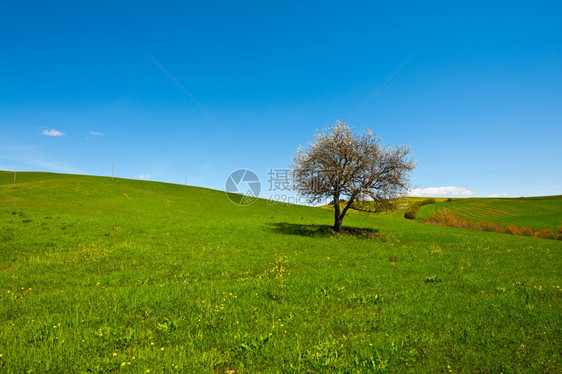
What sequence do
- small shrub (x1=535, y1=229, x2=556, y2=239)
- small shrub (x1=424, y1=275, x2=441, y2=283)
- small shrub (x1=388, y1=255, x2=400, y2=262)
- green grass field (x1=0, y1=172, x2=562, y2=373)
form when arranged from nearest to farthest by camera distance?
green grass field (x1=0, y1=172, x2=562, y2=373) → small shrub (x1=424, y1=275, x2=441, y2=283) → small shrub (x1=388, y1=255, x2=400, y2=262) → small shrub (x1=535, y1=229, x2=556, y2=239)

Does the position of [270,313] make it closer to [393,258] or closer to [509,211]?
[393,258]

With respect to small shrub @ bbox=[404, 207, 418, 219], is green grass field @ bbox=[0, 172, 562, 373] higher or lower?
lower

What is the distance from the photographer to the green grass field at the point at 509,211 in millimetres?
57562

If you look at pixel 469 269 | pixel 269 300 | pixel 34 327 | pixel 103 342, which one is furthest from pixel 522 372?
pixel 34 327

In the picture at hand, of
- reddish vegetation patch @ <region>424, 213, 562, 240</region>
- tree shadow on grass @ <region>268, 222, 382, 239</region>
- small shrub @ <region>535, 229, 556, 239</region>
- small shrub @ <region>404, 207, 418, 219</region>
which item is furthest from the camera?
small shrub @ <region>404, 207, 418, 219</region>

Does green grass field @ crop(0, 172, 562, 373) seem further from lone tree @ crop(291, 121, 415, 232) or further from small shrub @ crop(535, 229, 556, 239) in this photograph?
small shrub @ crop(535, 229, 556, 239)

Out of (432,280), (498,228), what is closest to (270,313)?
(432,280)

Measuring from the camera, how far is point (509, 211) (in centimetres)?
6844

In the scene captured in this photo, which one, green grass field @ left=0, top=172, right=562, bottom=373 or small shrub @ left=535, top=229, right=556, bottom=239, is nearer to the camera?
green grass field @ left=0, top=172, right=562, bottom=373

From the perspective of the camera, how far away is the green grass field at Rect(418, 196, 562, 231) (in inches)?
2266

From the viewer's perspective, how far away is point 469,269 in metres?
14.0

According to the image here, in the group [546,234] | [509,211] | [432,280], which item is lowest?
[546,234]

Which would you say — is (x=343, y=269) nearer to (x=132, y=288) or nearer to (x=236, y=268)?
(x=236, y=268)

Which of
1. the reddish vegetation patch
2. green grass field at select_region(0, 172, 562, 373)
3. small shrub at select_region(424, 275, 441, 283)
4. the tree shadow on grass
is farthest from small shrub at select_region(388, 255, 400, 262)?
the reddish vegetation patch
